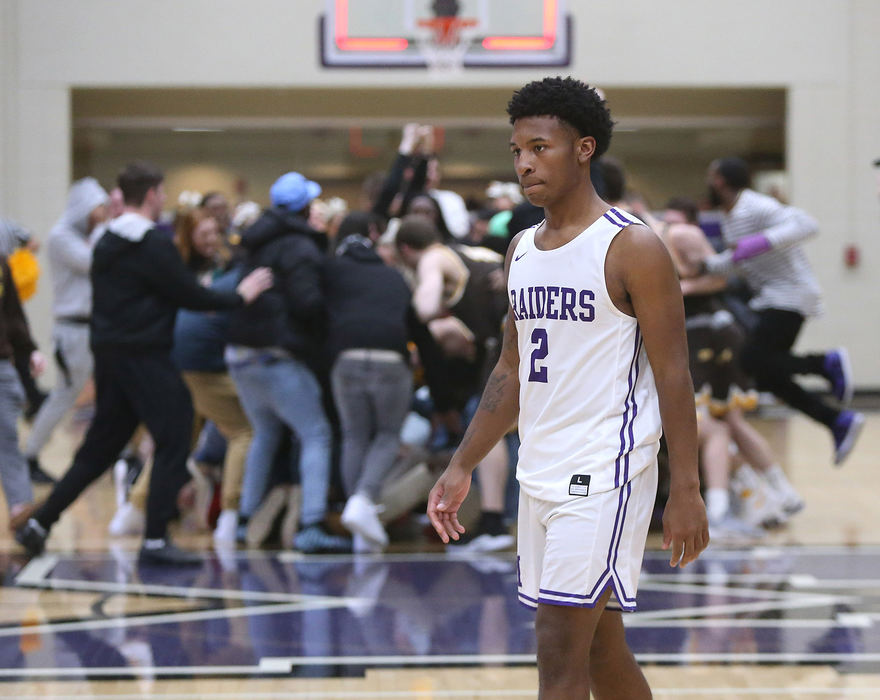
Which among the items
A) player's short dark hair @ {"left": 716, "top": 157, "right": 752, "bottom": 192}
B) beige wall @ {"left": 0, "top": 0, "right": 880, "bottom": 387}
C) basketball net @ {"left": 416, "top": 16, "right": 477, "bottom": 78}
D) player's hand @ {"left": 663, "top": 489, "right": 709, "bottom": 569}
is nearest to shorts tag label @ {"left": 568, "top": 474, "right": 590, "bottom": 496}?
player's hand @ {"left": 663, "top": 489, "right": 709, "bottom": 569}

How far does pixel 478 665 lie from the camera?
16.3 feet

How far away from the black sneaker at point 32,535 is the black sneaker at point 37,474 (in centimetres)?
247

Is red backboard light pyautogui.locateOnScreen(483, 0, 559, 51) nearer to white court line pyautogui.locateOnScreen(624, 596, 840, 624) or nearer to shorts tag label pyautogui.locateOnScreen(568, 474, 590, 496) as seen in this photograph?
white court line pyautogui.locateOnScreen(624, 596, 840, 624)

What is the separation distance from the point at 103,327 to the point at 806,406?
4259 millimetres

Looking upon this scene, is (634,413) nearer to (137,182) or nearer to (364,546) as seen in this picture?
(137,182)

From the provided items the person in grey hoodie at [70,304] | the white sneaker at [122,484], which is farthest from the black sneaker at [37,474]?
the white sneaker at [122,484]

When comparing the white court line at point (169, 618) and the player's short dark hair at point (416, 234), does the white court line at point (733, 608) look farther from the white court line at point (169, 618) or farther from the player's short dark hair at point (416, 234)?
the player's short dark hair at point (416, 234)

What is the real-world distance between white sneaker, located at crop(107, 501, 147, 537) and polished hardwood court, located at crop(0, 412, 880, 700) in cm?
9

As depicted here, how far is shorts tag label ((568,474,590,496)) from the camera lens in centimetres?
309

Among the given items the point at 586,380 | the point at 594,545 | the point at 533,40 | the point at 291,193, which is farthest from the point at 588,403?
the point at 533,40

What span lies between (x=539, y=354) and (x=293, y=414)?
13.6 ft

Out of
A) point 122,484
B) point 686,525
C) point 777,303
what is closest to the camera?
point 686,525

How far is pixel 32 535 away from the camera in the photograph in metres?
6.93

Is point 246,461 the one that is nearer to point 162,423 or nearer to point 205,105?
point 162,423
